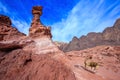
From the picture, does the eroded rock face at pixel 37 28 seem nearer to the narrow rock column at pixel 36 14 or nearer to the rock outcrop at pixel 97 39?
the narrow rock column at pixel 36 14

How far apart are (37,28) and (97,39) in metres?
122

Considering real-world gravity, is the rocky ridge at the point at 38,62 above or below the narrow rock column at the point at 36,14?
below

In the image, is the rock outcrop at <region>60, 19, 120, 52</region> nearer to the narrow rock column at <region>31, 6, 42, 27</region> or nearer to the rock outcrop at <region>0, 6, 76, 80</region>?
the narrow rock column at <region>31, 6, 42, 27</region>

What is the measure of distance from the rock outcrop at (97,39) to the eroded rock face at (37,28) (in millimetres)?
106088

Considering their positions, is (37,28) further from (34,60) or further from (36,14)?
(36,14)

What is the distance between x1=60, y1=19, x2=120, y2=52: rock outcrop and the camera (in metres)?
125

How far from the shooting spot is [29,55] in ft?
47.4

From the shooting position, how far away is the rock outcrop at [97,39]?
411 ft

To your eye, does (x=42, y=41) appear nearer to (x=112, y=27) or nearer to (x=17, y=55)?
(x=17, y=55)

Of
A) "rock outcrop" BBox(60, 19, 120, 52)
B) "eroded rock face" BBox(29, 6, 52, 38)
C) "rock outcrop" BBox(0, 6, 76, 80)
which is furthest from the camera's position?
"rock outcrop" BBox(60, 19, 120, 52)

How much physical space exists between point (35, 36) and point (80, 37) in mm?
128616

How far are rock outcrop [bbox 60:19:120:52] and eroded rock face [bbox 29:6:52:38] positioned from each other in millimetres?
106088

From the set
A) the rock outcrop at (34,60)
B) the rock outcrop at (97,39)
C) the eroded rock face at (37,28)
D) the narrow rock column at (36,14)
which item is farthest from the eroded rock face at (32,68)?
the rock outcrop at (97,39)

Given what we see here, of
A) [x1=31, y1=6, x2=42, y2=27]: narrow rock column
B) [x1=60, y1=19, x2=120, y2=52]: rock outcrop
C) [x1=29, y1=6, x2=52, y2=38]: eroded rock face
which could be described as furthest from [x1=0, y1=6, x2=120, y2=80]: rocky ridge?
[x1=60, y1=19, x2=120, y2=52]: rock outcrop
